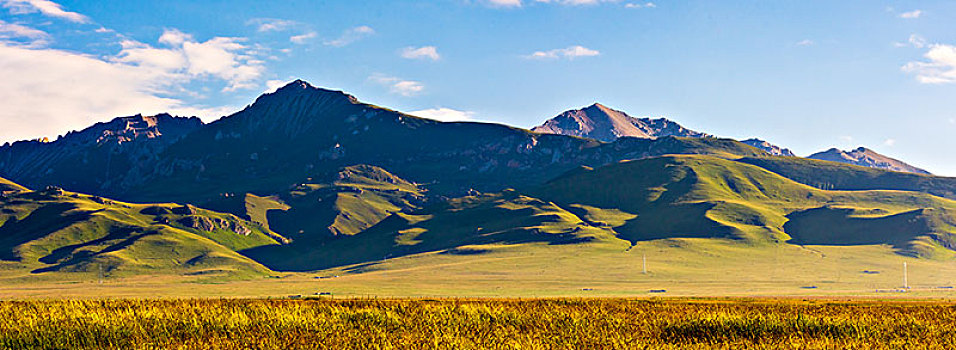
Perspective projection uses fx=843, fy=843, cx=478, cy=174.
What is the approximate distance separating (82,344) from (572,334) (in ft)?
49.2

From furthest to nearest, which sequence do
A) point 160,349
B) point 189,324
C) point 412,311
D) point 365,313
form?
1. point 412,311
2. point 365,313
3. point 189,324
4. point 160,349

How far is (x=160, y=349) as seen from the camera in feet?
76.8

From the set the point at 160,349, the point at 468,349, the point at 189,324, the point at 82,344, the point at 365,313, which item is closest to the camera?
the point at 468,349

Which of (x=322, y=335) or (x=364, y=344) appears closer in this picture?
(x=364, y=344)

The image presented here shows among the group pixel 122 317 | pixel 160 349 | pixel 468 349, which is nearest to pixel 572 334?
pixel 468 349

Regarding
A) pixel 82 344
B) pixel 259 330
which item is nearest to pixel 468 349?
pixel 259 330

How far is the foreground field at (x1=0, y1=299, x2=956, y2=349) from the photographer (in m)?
24.1

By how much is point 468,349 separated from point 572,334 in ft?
16.6

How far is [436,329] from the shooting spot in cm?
2627

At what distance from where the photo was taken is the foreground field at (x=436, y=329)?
949 inches

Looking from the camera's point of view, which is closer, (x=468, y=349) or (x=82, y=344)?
(x=468, y=349)

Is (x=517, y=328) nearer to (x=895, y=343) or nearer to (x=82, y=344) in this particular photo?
(x=895, y=343)

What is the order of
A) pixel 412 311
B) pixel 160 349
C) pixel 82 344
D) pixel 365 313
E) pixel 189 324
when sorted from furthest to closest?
pixel 412 311
pixel 365 313
pixel 189 324
pixel 82 344
pixel 160 349

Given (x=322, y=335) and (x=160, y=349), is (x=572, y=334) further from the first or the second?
(x=160, y=349)
